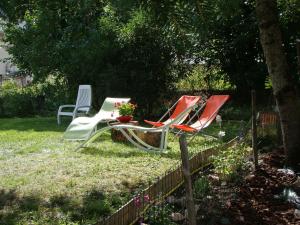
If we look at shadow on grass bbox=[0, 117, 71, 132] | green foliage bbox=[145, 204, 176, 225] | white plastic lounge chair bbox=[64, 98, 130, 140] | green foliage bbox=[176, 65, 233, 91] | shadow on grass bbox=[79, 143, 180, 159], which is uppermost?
green foliage bbox=[176, 65, 233, 91]

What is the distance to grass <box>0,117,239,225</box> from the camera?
452 cm

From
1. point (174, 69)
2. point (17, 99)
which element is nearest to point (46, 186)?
point (174, 69)

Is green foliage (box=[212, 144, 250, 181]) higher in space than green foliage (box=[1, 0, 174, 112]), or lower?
lower

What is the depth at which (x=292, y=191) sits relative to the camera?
200 inches

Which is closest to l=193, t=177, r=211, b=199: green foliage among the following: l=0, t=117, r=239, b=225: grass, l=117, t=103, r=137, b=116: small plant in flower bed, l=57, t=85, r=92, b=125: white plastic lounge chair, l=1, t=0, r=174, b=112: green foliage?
l=0, t=117, r=239, b=225: grass

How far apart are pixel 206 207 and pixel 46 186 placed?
1.87 meters

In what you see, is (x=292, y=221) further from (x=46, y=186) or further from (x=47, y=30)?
(x=47, y=30)

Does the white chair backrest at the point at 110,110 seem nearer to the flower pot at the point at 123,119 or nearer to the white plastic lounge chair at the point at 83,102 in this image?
the flower pot at the point at 123,119

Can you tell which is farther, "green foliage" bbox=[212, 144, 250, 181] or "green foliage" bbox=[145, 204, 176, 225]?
"green foliage" bbox=[212, 144, 250, 181]

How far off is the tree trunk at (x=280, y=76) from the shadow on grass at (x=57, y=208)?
2282 millimetres

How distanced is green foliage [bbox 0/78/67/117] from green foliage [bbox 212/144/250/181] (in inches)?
405

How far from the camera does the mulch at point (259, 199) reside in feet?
14.1

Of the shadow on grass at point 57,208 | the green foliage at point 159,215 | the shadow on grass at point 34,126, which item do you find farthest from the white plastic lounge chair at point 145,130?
the green foliage at point 159,215

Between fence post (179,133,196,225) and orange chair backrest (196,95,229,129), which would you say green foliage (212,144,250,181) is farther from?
fence post (179,133,196,225)
